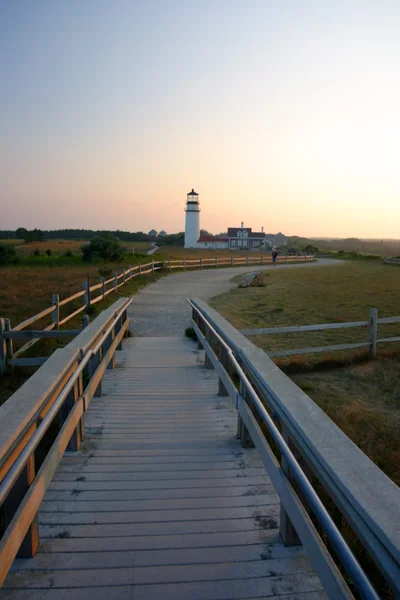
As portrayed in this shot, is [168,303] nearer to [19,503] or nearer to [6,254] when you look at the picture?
[19,503]

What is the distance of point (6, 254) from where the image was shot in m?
37.2

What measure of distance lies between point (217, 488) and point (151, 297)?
51.6ft

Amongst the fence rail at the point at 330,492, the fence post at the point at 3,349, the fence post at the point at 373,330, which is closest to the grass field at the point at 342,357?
the fence post at the point at 373,330

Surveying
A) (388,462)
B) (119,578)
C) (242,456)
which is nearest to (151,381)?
(242,456)

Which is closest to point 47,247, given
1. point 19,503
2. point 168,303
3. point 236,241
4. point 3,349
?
point 236,241

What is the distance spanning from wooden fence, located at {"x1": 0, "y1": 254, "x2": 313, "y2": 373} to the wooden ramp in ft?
7.95

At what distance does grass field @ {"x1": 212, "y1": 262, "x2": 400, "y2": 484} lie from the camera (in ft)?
19.2

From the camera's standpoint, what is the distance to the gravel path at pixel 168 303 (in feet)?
40.7

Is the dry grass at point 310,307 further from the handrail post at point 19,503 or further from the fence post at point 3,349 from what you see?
the handrail post at point 19,503

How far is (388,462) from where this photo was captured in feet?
16.2

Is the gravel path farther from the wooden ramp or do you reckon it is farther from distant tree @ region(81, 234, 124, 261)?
distant tree @ region(81, 234, 124, 261)

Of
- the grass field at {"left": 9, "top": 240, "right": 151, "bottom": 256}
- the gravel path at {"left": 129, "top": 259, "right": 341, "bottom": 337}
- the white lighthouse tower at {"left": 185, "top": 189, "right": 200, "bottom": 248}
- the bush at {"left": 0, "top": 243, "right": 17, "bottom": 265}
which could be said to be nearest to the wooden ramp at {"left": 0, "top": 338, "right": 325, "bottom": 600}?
the gravel path at {"left": 129, "top": 259, "right": 341, "bottom": 337}

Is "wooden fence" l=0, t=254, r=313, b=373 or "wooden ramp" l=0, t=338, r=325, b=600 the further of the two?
"wooden fence" l=0, t=254, r=313, b=373

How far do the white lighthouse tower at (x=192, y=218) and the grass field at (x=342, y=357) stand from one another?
45287 millimetres
